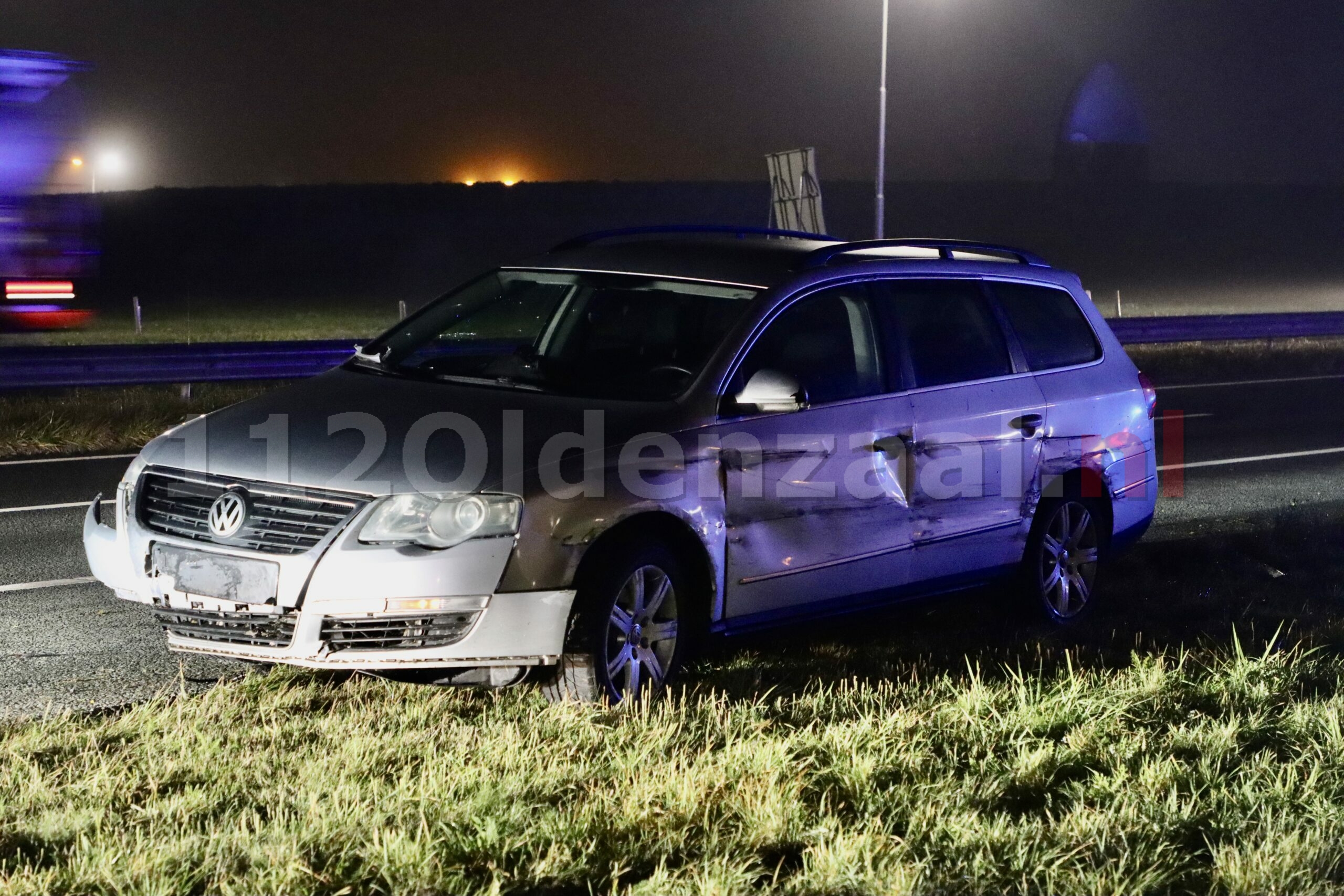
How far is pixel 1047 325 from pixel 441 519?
360 cm

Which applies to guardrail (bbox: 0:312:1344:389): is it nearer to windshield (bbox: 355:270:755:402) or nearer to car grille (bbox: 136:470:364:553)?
windshield (bbox: 355:270:755:402)

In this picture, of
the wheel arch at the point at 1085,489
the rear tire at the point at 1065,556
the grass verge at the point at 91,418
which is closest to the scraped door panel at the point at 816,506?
the rear tire at the point at 1065,556

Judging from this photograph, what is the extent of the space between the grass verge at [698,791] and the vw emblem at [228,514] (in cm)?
62

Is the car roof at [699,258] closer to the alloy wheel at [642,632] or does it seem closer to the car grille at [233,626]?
the alloy wheel at [642,632]

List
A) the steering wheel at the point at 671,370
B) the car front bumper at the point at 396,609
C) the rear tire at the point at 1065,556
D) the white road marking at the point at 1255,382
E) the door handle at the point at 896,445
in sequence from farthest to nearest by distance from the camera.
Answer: the white road marking at the point at 1255,382 → the rear tire at the point at 1065,556 → the door handle at the point at 896,445 → the steering wheel at the point at 671,370 → the car front bumper at the point at 396,609

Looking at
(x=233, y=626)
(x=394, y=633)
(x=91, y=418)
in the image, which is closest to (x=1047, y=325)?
(x=394, y=633)

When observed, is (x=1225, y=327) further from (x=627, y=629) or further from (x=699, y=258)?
(x=627, y=629)

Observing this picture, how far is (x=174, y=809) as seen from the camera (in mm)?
4430

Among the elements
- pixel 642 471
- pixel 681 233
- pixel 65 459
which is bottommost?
pixel 65 459

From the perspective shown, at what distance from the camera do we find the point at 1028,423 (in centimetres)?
739

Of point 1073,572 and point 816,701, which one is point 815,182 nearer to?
point 1073,572

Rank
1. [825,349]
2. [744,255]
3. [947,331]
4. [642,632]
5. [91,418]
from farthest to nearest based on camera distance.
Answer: [91,418] → [947,331] → [744,255] → [825,349] → [642,632]

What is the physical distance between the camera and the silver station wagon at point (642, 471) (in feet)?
17.7

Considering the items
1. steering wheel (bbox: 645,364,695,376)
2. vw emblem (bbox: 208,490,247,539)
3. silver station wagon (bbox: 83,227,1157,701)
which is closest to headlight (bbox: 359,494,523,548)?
silver station wagon (bbox: 83,227,1157,701)
